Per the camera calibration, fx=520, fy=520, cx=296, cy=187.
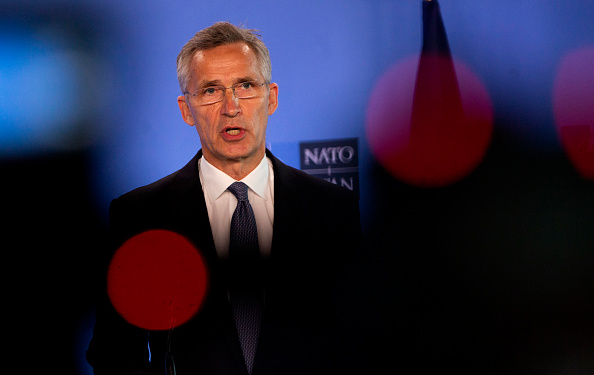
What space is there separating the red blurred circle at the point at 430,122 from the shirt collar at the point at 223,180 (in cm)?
77

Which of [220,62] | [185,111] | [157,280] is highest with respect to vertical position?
[220,62]

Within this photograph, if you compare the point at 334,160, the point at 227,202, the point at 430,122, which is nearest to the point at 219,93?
the point at 227,202

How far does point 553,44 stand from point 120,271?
1778mm

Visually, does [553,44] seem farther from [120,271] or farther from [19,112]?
[19,112]

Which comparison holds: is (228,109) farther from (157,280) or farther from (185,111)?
(157,280)

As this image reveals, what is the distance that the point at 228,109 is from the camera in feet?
4.12

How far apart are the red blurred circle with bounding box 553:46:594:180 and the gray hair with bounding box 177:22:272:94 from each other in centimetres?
132

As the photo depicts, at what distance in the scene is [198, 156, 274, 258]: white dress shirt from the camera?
1310 mm

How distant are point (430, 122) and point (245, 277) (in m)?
1.13

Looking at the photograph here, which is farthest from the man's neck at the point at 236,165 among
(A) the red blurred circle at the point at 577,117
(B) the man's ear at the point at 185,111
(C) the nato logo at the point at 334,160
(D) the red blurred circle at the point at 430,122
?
(A) the red blurred circle at the point at 577,117

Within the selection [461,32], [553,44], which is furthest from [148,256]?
[553,44]

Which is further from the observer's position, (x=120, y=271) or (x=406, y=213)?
(x=406, y=213)

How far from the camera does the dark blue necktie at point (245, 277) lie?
47.6 inches

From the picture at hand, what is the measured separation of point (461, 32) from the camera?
204 cm
